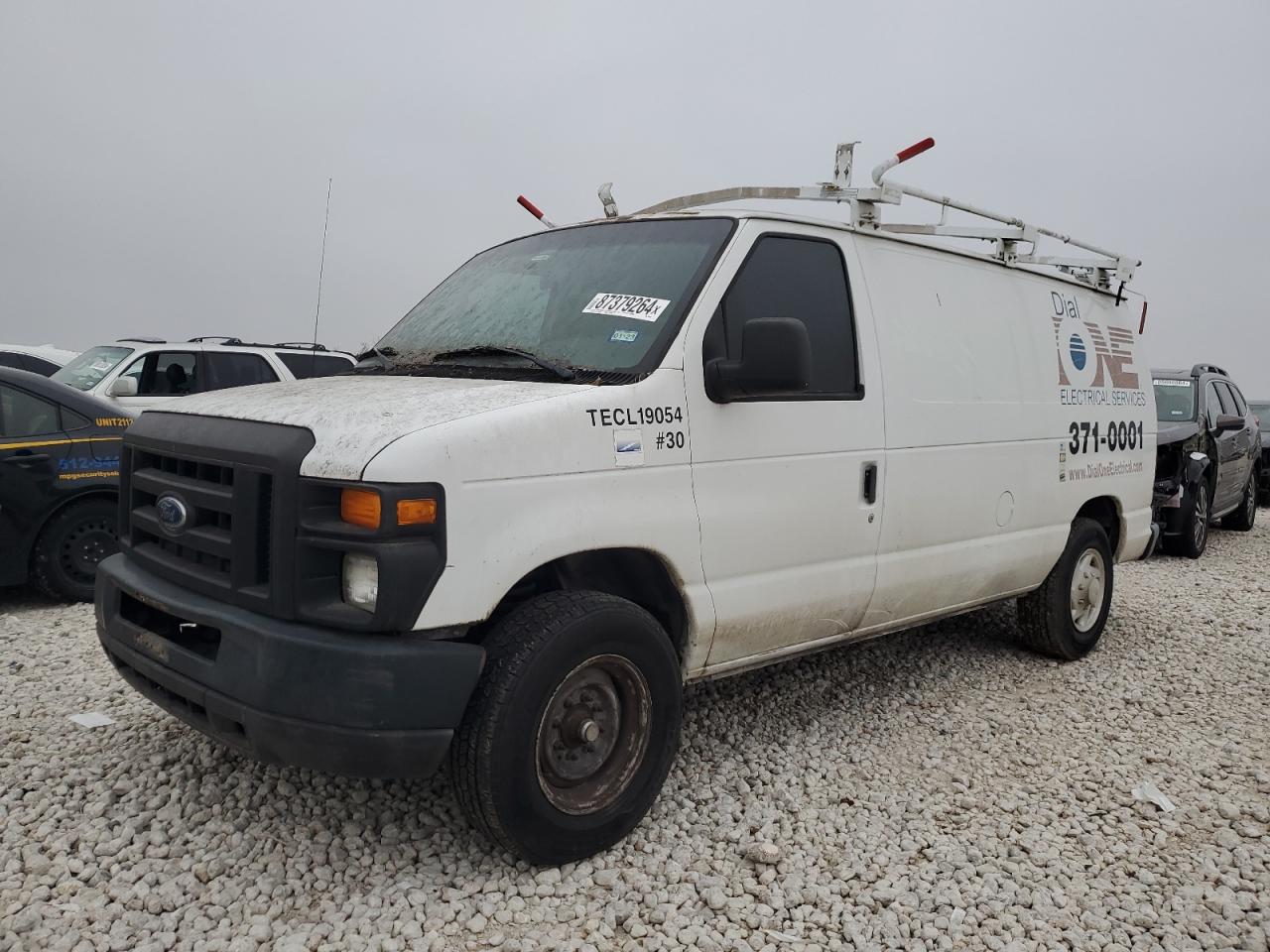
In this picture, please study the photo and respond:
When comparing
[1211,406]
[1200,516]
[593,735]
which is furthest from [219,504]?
[1211,406]

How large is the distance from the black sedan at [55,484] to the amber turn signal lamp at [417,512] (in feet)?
14.2

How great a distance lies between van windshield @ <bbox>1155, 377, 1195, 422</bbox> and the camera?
973 cm

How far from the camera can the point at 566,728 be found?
310 cm

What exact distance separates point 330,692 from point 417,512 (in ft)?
1.79

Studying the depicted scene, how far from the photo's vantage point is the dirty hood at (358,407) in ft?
8.84

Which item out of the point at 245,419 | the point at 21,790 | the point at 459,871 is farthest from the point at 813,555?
the point at 21,790

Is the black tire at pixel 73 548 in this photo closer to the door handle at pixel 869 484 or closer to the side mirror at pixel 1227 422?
the door handle at pixel 869 484

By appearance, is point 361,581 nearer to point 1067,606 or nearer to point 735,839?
point 735,839

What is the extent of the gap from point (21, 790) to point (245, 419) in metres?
1.70

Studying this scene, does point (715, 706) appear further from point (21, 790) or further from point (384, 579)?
point (21, 790)

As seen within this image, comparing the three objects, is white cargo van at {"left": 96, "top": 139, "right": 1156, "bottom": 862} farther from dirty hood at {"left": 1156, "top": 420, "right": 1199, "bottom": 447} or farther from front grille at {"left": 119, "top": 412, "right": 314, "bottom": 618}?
dirty hood at {"left": 1156, "top": 420, "right": 1199, "bottom": 447}

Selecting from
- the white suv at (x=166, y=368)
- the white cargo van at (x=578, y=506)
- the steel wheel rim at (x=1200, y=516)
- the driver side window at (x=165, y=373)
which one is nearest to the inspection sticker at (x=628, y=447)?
the white cargo van at (x=578, y=506)

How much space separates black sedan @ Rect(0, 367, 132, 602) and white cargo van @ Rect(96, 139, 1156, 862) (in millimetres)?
3039

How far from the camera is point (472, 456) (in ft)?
9.02
